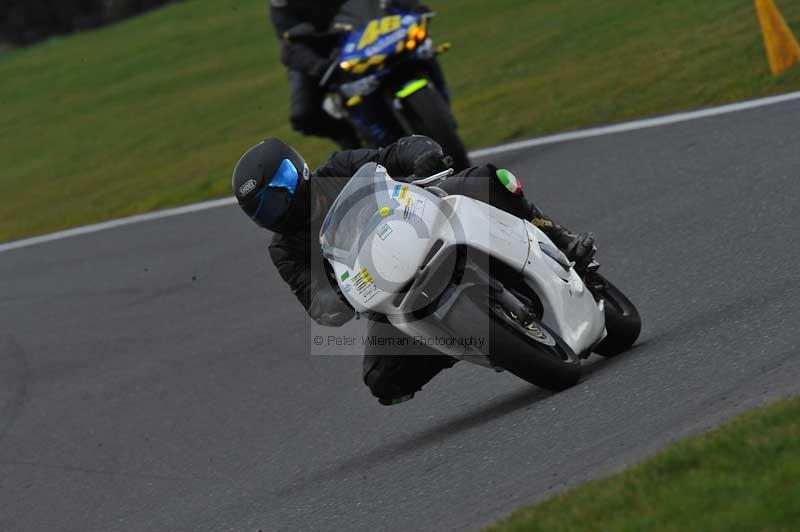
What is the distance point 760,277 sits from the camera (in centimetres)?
694

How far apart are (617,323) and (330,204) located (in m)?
1.32

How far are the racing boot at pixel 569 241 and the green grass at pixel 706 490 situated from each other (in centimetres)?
173

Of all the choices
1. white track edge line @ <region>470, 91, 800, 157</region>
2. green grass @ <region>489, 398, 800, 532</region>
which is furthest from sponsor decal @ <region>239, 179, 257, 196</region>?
white track edge line @ <region>470, 91, 800, 157</region>

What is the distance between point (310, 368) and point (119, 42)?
809 inches

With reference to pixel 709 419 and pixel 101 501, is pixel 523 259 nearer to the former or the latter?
pixel 709 419

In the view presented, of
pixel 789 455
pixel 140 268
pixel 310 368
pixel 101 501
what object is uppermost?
pixel 789 455

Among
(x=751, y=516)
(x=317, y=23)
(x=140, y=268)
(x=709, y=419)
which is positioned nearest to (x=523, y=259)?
(x=709, y=419)

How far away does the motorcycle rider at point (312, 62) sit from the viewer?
1051 cm

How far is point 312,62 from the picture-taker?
34.6ft

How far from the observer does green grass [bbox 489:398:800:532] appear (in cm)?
397

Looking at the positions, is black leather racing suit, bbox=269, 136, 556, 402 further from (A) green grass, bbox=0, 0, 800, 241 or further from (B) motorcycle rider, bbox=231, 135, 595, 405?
(A) green grass, bbox=0, 0, 800, 241

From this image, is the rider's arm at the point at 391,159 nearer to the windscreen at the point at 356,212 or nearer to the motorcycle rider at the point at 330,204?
the motorcycle rider at the point at 330,204

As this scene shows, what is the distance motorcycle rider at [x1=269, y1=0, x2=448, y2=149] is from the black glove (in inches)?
167

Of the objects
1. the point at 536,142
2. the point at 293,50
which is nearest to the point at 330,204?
the point at 293,50
